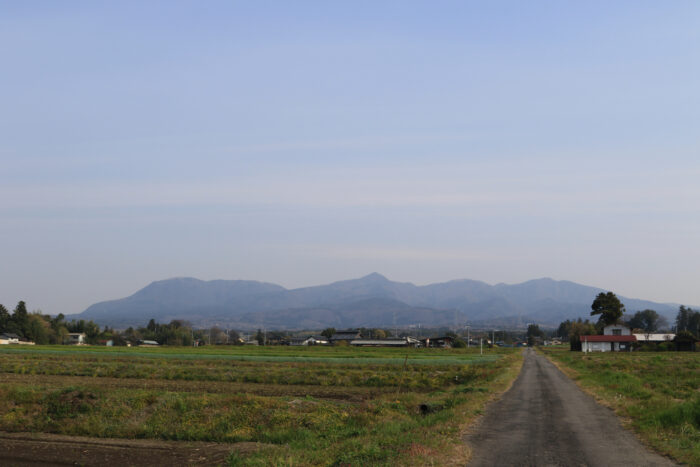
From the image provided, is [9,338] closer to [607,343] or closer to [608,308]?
[607,343]

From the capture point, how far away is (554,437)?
57.5 feet

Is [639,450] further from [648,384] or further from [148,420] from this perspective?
[648,384]

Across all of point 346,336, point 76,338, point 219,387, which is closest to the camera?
point 219,387

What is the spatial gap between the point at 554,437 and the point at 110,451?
1346 cm

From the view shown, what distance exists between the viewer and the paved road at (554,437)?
1441cm

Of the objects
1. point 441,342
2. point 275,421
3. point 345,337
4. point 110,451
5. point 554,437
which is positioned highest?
point 554,437

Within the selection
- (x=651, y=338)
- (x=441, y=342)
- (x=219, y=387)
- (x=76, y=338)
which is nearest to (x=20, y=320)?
(x=76, y=338)

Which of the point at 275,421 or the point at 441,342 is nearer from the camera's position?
the point at 275,421

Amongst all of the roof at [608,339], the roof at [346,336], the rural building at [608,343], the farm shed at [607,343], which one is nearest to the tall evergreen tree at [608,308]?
the rural building at [608,343]

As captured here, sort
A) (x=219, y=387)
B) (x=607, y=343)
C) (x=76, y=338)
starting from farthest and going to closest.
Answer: (x=76, y=338)
(x=607, y=343)
(x=219, y=387)

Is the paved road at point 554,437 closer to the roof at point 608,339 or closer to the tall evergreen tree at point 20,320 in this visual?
the roof at point 608,339

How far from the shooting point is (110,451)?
1870cm

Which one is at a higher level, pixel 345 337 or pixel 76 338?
pixel 345 337

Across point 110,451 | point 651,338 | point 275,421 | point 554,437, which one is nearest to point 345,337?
point 651,338
